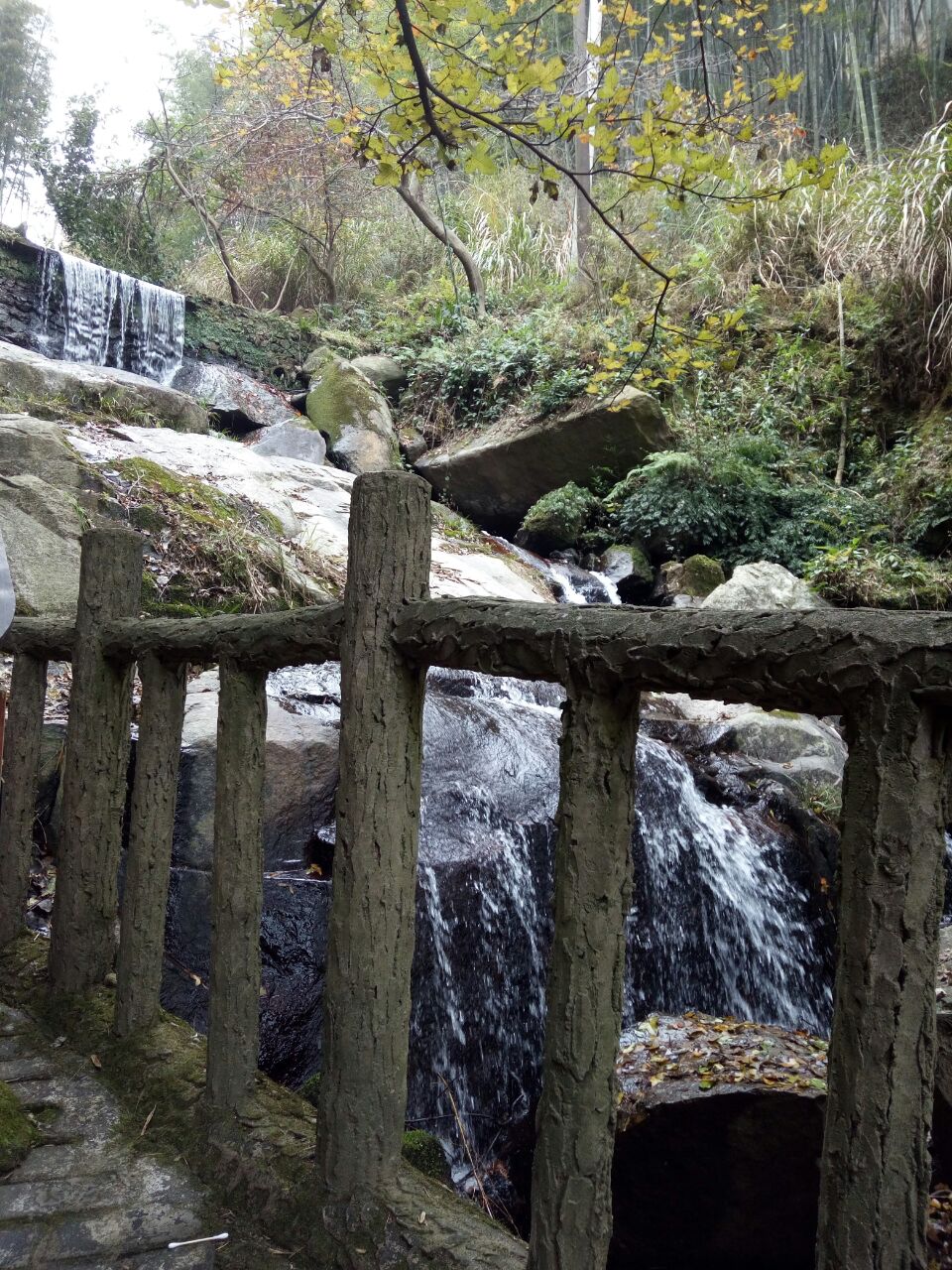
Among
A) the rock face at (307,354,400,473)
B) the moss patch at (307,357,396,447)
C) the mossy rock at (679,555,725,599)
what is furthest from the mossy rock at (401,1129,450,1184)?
the moss patch at (307,357,396,447)

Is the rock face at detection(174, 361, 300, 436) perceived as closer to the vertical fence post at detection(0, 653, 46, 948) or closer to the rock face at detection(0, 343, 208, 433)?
the rock face at detection(0, 343, 208, 433)

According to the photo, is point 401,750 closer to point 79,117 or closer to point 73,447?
point 73,447

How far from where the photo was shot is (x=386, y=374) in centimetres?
1274

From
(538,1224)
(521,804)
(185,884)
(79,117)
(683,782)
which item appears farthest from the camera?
(79,117)

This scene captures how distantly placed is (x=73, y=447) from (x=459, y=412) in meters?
6.85

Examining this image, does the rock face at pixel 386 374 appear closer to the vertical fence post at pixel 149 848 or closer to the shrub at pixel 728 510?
the shrub at pixel 728 510

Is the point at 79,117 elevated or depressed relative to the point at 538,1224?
elevated

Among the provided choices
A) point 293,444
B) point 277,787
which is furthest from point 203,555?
point 293,444

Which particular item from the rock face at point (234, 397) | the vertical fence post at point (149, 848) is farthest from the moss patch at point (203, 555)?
the rock face at point (234, 397)

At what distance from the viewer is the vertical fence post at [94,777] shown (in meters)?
2.48

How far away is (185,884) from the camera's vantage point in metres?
3.27

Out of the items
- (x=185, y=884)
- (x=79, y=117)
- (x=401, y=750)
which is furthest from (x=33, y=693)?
(x=79, y=117)

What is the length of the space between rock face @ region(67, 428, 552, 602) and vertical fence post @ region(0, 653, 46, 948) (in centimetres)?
308

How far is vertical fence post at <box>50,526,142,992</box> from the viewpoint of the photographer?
2.48 metres
